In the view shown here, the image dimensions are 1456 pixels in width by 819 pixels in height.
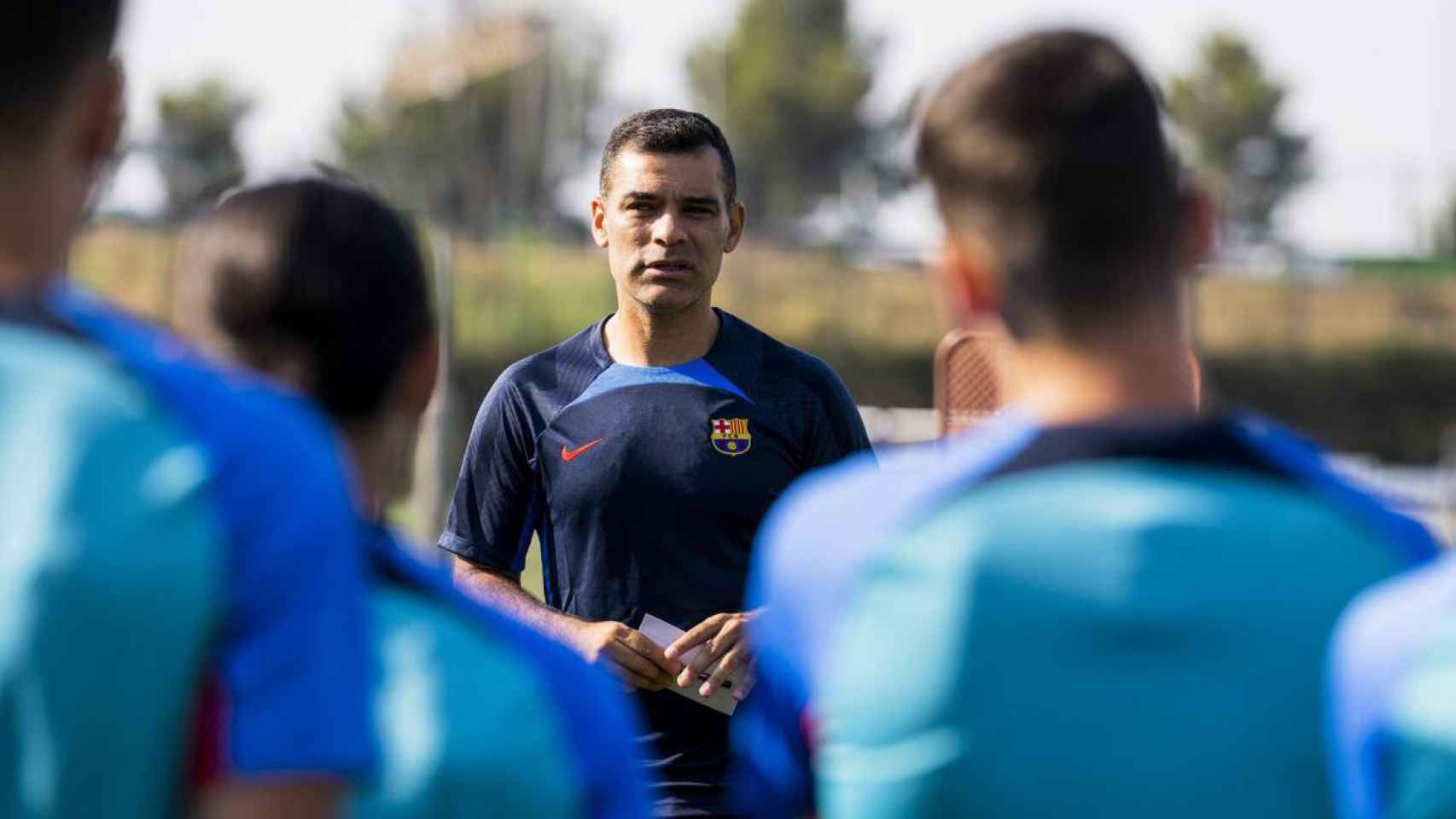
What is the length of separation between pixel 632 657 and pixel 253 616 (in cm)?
286

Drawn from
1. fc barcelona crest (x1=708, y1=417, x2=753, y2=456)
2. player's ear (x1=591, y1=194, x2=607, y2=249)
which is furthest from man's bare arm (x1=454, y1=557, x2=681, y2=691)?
player's ear (x1=591, y1=194, x2=607, y2=249)

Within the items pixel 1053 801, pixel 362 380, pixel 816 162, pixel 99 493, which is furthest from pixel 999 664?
pixel 816 162

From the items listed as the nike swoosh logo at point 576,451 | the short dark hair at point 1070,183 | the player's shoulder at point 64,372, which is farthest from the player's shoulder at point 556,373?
the player's shoulder at point 64,372

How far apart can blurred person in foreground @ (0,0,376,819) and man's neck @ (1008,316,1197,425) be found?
77 cm

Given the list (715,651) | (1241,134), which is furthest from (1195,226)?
(1241,134)

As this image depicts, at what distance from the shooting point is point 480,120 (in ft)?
268

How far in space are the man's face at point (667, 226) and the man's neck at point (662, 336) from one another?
3 cm

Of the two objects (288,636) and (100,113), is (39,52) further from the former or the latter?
(288,636)

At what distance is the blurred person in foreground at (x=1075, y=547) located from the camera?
1.89 m

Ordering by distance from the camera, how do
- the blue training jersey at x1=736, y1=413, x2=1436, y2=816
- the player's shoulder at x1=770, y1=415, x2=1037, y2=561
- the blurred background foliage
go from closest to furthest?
1. the blue training jersey at x1=736, y1=413, x2=1436, y2=816
2. the player's shoulder at x1=770, y1=415, x2=1037, y2=561
3. the blurred background foliage

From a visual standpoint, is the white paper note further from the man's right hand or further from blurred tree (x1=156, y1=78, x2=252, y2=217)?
blurred tree (x1=156, y1=78, x2=252, y2=217)

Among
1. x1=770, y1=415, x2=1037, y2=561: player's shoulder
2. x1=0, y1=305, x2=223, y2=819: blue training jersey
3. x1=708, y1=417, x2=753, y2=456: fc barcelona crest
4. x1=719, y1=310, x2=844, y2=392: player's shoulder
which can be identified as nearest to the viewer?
x1=0, y1=305, x2=223, y2=819: blue training jersey

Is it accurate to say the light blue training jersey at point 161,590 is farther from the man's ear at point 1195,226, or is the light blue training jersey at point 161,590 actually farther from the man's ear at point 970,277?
the man's ear at point 1195,226

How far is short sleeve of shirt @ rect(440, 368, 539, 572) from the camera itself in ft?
15.8
